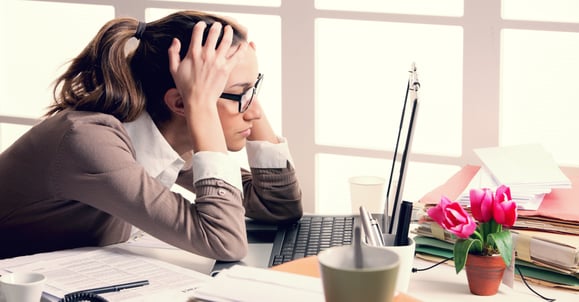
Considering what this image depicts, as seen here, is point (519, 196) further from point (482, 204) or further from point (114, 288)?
point (114, 288)

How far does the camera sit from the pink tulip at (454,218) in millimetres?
1643

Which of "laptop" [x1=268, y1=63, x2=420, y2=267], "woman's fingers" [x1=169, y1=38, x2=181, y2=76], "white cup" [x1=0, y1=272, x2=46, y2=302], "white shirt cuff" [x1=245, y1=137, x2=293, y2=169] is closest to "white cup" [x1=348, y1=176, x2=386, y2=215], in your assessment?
"laptop" [x1=268, y1=63, x2=420, y2=267]

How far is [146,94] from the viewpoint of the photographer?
1.98m

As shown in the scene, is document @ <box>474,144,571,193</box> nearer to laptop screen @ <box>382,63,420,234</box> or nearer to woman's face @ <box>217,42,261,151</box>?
laptop screen @ <box>382,63,420,234</box>

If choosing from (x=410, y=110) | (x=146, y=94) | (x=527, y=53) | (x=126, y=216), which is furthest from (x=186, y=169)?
(x=527, y=53)

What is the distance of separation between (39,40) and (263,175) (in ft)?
3.97

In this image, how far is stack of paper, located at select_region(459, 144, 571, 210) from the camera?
1.91 meters

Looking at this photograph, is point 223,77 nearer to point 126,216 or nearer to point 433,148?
point 126,216

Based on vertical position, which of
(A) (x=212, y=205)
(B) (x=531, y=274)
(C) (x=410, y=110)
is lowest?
(B) (x=531, y=274)

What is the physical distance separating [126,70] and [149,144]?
16 centimetres

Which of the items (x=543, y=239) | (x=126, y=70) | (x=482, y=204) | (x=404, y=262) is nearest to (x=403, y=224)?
(x=404, y=262)

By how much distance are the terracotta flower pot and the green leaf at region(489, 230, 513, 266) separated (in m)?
0.01

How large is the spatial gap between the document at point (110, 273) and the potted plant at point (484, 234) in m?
0.43

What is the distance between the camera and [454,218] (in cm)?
167
